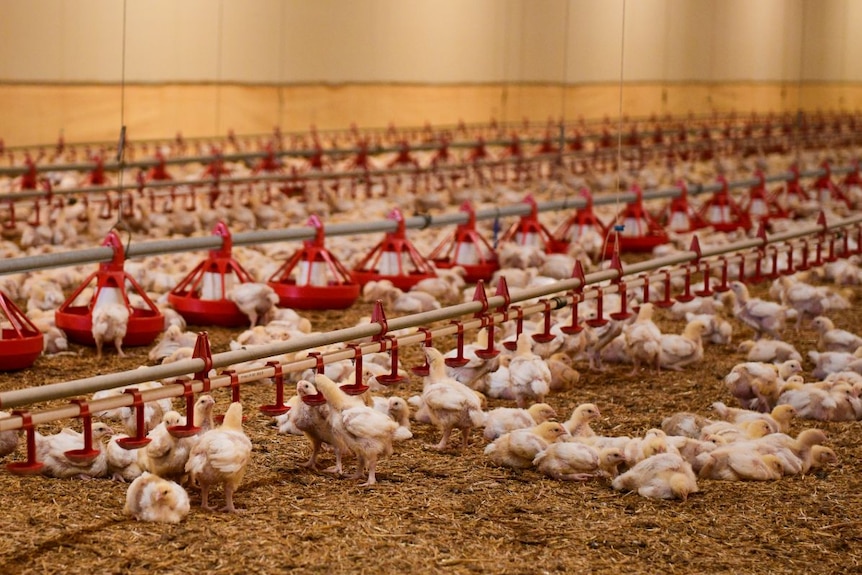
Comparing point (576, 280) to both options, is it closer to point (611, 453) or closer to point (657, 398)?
point (657, 398)

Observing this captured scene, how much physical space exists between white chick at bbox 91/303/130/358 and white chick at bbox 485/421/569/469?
242 centimetres

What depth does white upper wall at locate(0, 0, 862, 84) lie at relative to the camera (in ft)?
46.2

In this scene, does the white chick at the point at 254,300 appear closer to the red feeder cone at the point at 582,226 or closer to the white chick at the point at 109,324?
the white chick at the point at 109,324

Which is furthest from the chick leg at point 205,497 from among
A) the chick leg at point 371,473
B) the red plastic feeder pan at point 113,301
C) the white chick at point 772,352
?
the white chick at point 772,352

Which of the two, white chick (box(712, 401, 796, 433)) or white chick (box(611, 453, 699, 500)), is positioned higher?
white chick (box(712, 401, 796, 433))

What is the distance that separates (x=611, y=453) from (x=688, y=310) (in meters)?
3.40

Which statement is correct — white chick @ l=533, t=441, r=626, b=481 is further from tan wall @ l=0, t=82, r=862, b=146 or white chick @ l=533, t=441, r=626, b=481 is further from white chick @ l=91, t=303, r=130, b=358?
tan wall @ l=0, t=82, r=862, b=146

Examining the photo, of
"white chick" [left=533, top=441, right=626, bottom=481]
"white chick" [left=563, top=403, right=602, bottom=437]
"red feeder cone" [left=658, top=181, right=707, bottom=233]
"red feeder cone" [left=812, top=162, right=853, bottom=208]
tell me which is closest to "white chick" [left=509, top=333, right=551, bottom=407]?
"white chick" [left=563, top=403, right=602, bottom=437]

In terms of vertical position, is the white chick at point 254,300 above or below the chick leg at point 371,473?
above

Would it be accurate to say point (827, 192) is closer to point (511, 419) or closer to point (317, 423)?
point (511, 419)

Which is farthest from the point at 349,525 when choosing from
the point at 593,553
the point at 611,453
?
the point at 611,453

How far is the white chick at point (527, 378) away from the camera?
5742 millimetres

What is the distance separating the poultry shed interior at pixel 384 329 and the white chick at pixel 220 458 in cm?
1

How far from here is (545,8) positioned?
17.1 meters
